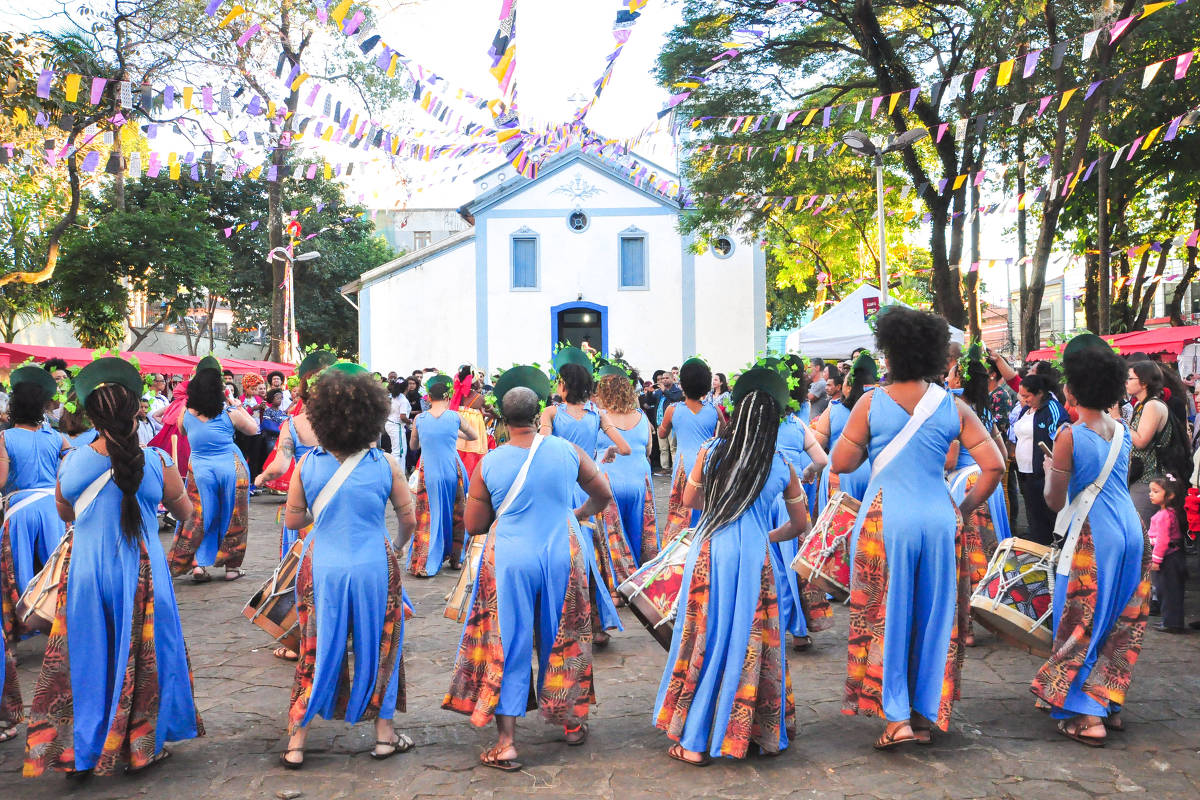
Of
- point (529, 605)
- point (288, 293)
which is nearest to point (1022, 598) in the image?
point (529, 605)

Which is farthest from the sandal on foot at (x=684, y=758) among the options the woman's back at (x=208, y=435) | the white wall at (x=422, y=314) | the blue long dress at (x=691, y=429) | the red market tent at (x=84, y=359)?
the white wall at (x=422, y=314)

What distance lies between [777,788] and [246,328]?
34058 millimetres

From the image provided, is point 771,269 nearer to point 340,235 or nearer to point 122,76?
point 340,235

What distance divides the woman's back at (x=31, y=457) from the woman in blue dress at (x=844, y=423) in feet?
16.6

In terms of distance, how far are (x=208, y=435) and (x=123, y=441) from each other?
4345 mm

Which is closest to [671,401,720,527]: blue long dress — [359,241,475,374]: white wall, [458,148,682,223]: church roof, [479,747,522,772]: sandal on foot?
[479,747,522,772]: sandal on foot

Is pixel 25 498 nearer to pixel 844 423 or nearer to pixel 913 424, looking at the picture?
pixel 913 424

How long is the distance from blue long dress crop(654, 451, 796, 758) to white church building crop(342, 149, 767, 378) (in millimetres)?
23688

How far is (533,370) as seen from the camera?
195 inches

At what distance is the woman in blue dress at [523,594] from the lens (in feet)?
13.7

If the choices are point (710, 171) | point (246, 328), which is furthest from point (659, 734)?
point (246, 328)

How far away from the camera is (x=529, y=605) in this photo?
13.8 feet

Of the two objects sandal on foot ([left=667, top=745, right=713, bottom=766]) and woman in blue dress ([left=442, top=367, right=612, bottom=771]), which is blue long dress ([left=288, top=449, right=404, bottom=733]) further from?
sandal on foot ([left=667, top=745, right=713, bottom=766])

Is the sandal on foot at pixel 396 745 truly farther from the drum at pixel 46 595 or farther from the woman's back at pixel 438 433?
the woman's back at pixel 438 433
